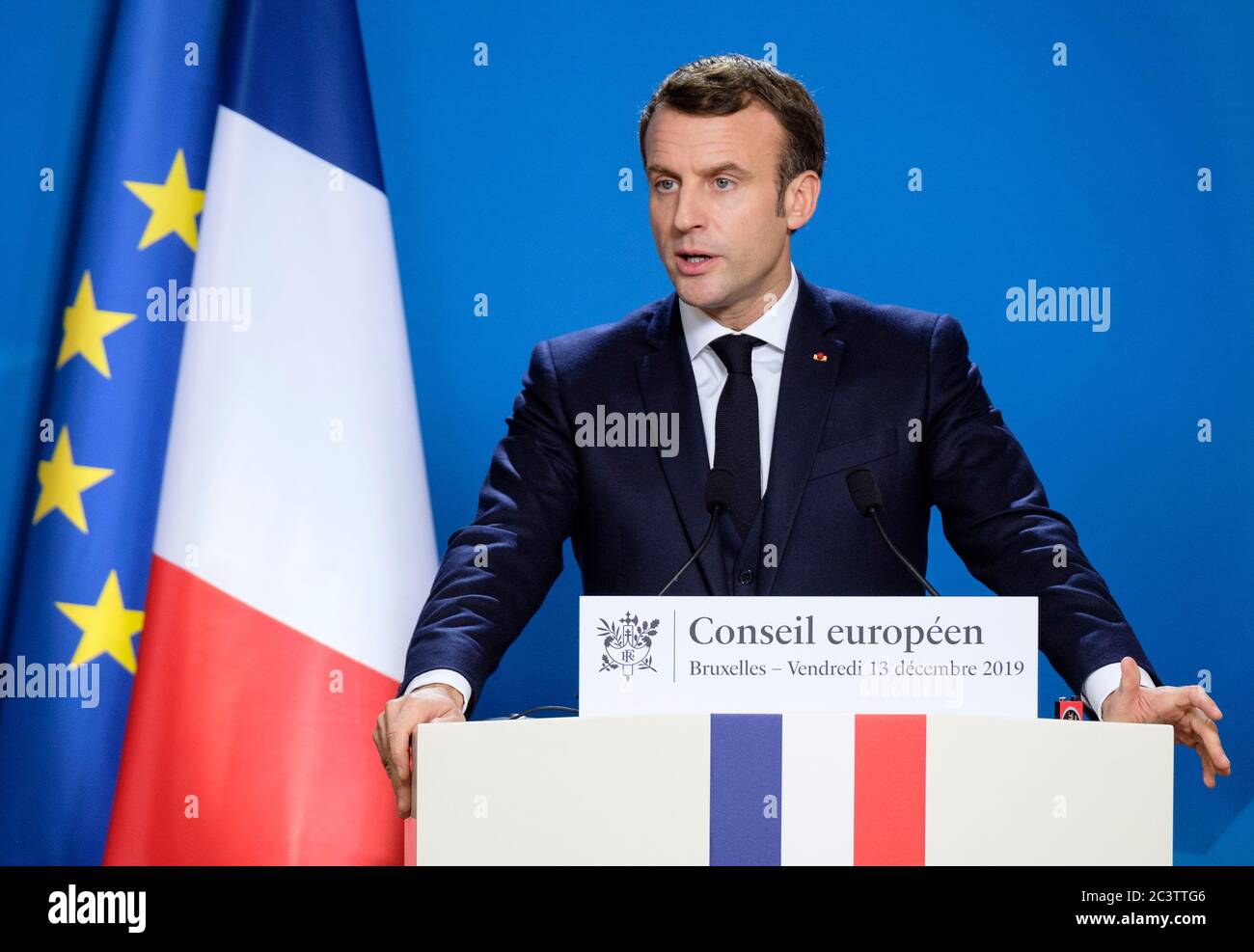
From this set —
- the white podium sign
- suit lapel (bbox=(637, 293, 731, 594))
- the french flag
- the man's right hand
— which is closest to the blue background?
the french flag

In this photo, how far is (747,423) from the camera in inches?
94.7

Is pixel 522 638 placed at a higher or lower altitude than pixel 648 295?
lower

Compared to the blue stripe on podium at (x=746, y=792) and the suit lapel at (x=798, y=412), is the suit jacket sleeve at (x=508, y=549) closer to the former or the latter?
the suit lapel at (x=798, y=412)

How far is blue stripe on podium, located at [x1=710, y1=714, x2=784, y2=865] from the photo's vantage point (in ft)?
5.01

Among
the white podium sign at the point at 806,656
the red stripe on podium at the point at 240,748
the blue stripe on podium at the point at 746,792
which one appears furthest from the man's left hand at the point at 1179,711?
the red stripe on podium at the point at 240,748

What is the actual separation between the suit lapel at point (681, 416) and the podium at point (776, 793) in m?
0.79

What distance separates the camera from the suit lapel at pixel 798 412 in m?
2.35

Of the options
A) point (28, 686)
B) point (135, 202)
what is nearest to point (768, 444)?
point (135, 202)

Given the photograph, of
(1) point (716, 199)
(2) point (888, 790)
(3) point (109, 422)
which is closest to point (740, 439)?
(1) point (716, 199)

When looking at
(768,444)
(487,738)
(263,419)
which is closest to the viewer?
(487,738)

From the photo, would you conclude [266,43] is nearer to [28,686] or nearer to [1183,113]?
[28,686]

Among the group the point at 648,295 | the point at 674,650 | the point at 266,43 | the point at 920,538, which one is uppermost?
the point at 266,43

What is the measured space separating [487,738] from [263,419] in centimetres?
145

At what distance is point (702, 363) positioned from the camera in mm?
2561
